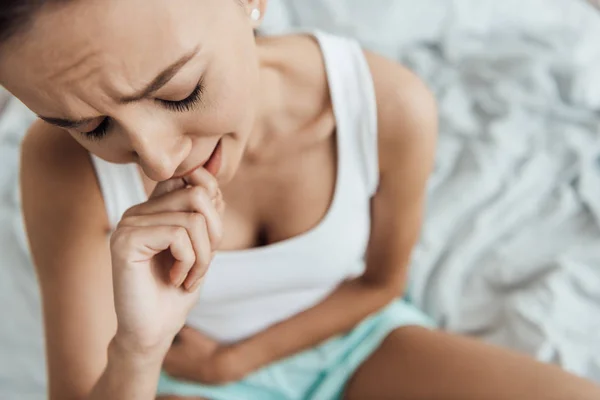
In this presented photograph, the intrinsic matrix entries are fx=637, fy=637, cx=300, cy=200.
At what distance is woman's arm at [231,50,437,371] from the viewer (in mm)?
737

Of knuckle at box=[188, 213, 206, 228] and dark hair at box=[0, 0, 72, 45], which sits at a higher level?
dark hair at box=[0, 0, 72, 45]

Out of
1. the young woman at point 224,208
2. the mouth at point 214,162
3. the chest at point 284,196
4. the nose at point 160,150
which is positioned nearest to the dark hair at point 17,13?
the young woman at point 224,208

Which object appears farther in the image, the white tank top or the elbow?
the elbow

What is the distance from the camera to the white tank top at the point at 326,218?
72 cm

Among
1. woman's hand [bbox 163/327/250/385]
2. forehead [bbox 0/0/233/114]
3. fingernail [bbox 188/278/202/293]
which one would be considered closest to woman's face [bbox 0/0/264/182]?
forehead [bbox 0/0/233/114]

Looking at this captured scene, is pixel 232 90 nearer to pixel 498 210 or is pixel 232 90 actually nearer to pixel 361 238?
pixel 361 238

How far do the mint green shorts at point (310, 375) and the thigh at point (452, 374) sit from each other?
2 cm

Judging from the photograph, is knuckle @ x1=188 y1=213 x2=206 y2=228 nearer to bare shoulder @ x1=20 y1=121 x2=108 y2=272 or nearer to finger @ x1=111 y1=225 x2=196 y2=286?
finger @ x1=111 y1=225 x2=196 y2=286

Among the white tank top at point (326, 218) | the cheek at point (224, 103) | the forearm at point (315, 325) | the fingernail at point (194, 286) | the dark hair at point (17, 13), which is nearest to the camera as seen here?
the dark hair at point (17, 13)

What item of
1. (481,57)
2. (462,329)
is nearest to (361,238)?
(462,329)

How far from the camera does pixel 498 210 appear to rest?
1.13m

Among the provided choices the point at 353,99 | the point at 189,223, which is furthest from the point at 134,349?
the point at 353,99

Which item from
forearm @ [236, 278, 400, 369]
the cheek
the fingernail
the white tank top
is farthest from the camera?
forearm @ [236, 278, 400, 369]

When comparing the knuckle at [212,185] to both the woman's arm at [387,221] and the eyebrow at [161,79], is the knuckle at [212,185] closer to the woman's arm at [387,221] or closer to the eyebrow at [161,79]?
the eyebrow at [161,79]
